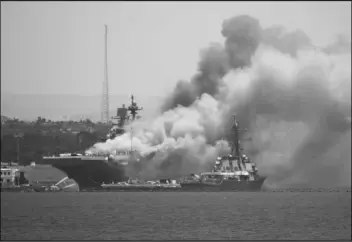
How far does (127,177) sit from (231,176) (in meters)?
22.6

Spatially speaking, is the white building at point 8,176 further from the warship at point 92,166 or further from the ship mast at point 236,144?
the ship mast at point 236,144

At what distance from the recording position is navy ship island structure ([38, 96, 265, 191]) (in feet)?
511

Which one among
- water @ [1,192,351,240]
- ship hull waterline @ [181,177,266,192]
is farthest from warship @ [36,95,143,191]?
water @ [1,192,351,240]

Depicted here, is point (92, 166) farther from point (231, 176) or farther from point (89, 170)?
point (231, 176)

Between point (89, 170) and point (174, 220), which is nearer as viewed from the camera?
point (174, 220)

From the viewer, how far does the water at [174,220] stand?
7069 cm

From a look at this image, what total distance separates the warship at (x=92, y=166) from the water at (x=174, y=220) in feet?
122

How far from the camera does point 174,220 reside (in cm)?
8381

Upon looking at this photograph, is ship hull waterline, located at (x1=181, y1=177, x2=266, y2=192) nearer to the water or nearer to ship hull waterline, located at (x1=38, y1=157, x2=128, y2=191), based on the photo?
ship hull waterline, located at (x1=38, y1=157, x2=128, y2=191)

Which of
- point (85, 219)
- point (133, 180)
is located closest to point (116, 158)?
point (133, 180)

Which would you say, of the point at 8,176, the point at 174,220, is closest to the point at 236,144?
the point at 8,176

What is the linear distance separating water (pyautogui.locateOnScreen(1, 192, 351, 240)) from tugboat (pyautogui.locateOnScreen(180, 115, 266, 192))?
3961 cm

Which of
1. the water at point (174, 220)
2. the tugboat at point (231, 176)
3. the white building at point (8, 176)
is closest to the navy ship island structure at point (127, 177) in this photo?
the tugboat at point (231, 176)

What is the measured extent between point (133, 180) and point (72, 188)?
14743 mm
